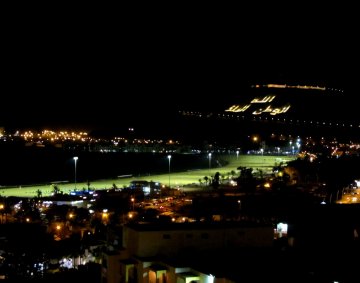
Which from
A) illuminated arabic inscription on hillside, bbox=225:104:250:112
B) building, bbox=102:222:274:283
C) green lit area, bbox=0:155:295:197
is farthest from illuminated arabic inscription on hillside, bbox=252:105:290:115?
building, bbox=102:222:274:283

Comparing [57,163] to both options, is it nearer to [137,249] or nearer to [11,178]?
[11,178]

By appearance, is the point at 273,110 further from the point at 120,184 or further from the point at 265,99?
the point at 120,184

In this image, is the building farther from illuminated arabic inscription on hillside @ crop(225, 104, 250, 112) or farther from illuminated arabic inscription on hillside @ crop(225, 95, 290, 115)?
illuminated arabic inscription on hillside @ crop(225, 104, 250, 112)

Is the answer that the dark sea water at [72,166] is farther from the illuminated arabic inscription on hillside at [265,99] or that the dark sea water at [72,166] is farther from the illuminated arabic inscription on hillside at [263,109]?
the illuminated arabic inscription on hillside at [265,99]

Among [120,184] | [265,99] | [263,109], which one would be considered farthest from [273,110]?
[120,184]

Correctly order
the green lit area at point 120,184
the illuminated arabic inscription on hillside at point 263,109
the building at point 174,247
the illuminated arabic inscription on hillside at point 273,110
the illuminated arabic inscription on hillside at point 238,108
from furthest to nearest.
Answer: the illuminated arabic inscription on hillside at point 238,108
the illuminated arabic inscription on hillside at point 263,109
the illuminated arabic inscription on hillside at point 273,110
the green lit area at point 120,184
the building at point 174,247

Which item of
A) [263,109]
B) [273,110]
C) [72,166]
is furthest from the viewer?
[263,109]

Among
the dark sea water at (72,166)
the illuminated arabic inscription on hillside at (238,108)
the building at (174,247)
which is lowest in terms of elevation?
the dark sea water at (72,166)

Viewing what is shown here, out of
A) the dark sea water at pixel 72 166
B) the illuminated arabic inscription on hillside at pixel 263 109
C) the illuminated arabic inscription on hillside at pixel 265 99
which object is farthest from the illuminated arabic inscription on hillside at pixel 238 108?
the dark sea water at pixel 72 166
